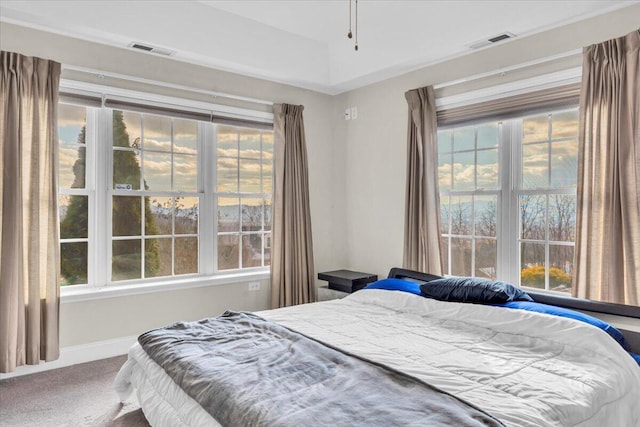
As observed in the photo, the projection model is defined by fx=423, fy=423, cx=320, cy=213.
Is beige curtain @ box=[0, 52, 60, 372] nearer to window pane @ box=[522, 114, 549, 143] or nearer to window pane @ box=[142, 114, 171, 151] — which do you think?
window pane @ box=[142, 114, 171, 151]

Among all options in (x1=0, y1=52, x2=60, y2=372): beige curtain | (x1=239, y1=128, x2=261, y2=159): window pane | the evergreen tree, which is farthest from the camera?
(x1=239, y1=128, x2=261, y2=159): window pane

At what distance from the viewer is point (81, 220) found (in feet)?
11.3

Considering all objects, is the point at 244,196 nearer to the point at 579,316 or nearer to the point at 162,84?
the point at 162,84

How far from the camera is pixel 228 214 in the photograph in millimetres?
4203

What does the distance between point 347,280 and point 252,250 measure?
1.03m

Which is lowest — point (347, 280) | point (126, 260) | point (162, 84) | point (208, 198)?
point (347, 280)

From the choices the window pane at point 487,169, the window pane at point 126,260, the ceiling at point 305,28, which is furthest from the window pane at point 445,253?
the window pane at point 126,260

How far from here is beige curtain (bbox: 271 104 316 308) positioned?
4.29 metres

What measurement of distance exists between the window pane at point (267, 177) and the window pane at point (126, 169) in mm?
1242

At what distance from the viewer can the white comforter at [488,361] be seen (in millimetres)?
1599

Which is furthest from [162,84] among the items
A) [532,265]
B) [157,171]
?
[532,265]

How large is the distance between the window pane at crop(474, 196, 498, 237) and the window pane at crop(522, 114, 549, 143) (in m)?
0.54

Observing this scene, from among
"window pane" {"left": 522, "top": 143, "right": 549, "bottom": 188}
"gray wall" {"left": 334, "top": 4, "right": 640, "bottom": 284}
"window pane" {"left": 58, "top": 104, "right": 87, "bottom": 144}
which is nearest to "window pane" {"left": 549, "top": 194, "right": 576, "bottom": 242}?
"window pane" {"left": 522, "top": 143, "right": 549, "bottom": 188}

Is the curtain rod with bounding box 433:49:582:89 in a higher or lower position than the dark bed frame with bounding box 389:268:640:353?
higher
